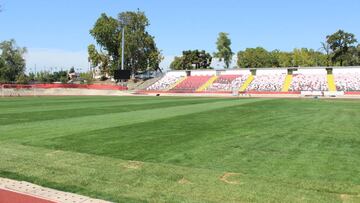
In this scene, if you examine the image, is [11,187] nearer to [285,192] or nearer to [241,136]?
[285,192]

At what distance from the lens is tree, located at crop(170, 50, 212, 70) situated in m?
141

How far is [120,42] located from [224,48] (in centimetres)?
3868

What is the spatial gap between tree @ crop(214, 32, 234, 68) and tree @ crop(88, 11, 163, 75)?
2734 centimetres

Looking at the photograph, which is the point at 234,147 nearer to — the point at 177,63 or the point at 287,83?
the point at 287,83

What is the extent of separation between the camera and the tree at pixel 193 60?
140875 millimetres

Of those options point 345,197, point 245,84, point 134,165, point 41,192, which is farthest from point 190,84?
point 41,192

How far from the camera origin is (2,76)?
111 meters

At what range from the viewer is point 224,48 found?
440 feet

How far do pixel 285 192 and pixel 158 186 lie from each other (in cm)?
208

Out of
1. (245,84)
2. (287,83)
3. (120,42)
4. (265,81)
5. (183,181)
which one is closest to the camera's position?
(183,181)

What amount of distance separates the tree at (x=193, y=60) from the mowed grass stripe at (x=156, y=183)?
132917 mm

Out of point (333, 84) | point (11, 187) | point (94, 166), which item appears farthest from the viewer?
point (333, 84)

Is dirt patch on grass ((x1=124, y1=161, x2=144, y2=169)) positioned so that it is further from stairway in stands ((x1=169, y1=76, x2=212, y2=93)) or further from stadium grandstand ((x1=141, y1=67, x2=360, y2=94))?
stairway in stands ((x1=169, y1=76, x2=212, y2=93))

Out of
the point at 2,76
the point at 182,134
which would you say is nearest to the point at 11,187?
the point at 182,134
